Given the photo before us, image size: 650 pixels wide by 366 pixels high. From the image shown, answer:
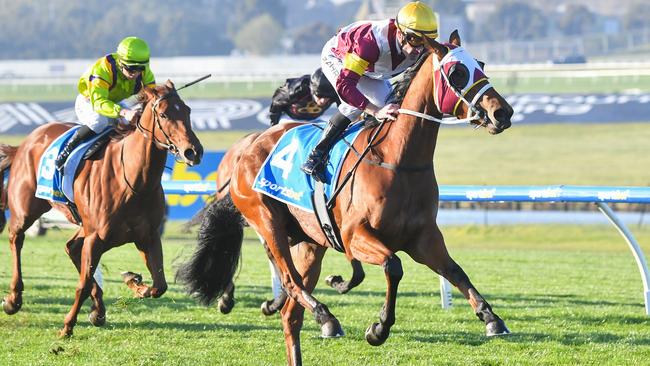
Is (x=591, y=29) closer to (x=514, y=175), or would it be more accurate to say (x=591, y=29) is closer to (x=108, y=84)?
(x=514, y=175)

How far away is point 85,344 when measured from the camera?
6.54m

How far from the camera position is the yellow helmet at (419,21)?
549 centimetres

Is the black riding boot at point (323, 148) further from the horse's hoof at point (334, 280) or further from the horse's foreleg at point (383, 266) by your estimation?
the horse's hoof at point (334, 280)

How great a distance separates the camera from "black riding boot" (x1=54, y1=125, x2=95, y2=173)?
24.7 feet

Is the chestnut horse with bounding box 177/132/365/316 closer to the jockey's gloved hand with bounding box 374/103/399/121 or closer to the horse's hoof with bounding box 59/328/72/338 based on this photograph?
the horse's hoof with bounding box 59/328/72/338

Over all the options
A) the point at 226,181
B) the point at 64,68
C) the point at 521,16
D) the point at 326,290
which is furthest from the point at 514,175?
the point at 521,16

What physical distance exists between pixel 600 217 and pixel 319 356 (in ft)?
43.8

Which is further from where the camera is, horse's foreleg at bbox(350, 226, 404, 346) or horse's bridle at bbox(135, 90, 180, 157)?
horse's bridle at bbox(135, 90, 180, 157)

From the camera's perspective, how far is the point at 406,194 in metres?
5.41

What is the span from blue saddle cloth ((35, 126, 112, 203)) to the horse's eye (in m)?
3.13

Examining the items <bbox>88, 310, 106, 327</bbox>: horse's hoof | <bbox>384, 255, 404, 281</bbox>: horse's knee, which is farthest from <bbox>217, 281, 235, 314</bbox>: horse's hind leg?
<bbox>384, 255, 404, 281</bbox>: horse's knee

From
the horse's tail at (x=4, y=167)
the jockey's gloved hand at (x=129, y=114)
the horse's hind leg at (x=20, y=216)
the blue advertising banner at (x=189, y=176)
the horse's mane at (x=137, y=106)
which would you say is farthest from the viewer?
the blue advertising banner at (x=189, y=176)

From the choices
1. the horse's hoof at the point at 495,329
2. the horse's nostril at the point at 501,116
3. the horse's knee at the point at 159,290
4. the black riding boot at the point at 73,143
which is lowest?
the horse's knee at the point at 159,290

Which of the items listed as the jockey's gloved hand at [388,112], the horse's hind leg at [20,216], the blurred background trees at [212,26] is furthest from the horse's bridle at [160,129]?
the blurred background trees at [212,26]
